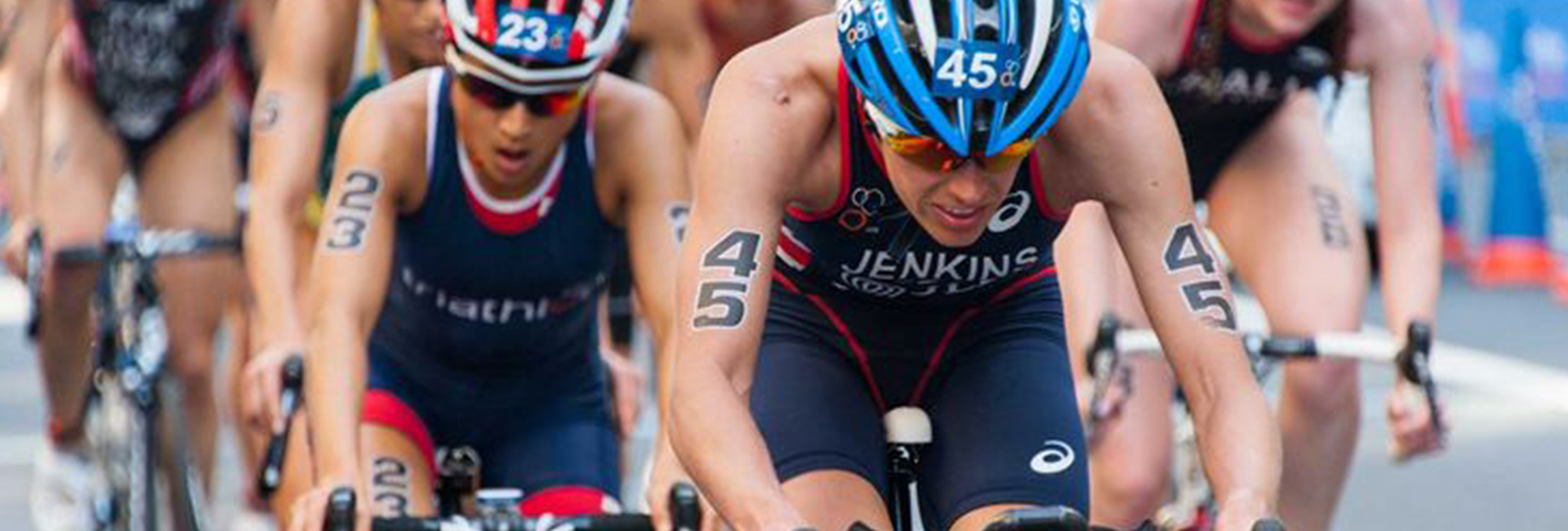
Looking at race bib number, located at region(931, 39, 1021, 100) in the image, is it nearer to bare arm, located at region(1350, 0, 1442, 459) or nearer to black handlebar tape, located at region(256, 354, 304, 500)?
black handlebar tape, located at region(256, 354, 304, 500)

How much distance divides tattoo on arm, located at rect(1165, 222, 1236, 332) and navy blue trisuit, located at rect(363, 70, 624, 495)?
180 centimetres

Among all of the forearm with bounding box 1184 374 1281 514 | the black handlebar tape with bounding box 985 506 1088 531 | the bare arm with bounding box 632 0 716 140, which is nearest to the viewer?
the black handlebar tape with bounding box 985 506 1088 531

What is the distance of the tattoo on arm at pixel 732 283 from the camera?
17.3 feet

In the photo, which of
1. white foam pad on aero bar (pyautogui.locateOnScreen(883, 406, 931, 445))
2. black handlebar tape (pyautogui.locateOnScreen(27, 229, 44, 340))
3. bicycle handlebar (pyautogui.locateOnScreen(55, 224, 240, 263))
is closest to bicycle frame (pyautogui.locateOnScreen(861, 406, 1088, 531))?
white foam pad on aero bar (pyautogui.locateOnScreen(883, 406, 931, 445))

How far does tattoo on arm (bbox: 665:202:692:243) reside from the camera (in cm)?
673

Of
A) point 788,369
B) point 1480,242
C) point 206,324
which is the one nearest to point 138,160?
point 206,324

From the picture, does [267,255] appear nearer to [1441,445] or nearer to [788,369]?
[788,369]

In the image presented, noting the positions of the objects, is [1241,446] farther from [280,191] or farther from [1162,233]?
[280,191]

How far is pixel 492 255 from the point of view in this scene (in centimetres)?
702

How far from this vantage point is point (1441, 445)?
685cm

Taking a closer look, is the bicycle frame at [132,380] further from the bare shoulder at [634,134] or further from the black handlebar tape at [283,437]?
the bare shoulder at [634,134]

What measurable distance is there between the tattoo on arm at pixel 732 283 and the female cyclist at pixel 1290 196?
6.84 feet

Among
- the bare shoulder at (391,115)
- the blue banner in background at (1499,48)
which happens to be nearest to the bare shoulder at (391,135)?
the bare shoulder at (391,115)

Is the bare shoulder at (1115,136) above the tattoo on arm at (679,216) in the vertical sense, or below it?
above
